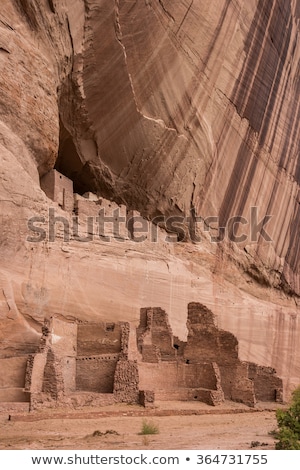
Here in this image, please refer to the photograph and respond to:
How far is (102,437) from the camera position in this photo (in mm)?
12055

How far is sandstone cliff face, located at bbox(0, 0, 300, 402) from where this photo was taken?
60.7ft

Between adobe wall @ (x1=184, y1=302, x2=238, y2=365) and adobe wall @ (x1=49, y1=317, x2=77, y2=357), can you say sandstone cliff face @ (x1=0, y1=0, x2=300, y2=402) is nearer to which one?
adobe wall @ (x1=49, y1=317, x2=77, y2=357)

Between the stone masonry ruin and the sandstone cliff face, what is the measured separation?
0.87m

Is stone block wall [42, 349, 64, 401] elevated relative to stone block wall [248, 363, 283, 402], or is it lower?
elevated

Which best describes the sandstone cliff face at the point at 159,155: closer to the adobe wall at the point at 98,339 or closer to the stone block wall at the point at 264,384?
the adobe wall at the point at 98,339

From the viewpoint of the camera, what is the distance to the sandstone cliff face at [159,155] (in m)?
18.5

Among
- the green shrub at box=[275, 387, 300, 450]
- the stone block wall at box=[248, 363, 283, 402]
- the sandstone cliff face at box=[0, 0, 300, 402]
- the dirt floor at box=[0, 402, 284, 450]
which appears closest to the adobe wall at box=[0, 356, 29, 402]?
the sandstone cliff face at box=[0, 0, 300, 402]

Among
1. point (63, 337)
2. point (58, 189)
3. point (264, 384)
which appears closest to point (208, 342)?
point (264, 384)

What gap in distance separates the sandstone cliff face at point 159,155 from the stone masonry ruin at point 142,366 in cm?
87

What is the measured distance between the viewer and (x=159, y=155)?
23547 mm

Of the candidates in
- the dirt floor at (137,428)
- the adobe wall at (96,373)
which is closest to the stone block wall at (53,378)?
the dirt floor at (137,428)

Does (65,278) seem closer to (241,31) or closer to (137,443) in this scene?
(137,443)

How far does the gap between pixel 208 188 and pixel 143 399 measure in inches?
421

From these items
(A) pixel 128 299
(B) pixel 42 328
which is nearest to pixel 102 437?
(B) pixel 42 328
